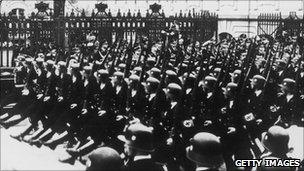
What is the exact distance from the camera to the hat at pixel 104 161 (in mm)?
3475

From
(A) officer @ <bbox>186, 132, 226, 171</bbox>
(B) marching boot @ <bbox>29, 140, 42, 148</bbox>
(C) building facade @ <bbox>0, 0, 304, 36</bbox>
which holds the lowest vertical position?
(B) marching boot @ <bbox>29, 140, 42, 148</bbox>

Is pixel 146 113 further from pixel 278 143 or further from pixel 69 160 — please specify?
pixel 278 143

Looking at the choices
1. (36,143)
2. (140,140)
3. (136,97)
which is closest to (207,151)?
(140,140)

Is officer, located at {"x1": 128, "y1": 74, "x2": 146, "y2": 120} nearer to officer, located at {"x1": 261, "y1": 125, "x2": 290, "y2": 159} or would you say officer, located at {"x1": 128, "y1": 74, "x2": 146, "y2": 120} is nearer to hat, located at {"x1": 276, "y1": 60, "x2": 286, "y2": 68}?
officer, located at {"x1": 261, "y1": 125, "x2": 290, "y2": 159}

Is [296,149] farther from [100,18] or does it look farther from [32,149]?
[100,18]

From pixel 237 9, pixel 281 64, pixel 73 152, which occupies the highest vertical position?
pixel 237 9

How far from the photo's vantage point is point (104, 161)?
348cm

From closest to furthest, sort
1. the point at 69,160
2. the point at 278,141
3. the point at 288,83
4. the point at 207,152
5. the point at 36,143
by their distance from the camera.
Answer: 1. the point at 207,152
2. the point at 278,141
3. the point at 69,160
4. the point at 36,143
5. the point at 288,83

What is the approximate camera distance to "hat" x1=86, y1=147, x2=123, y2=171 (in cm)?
347

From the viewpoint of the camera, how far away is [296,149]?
26.7 ft

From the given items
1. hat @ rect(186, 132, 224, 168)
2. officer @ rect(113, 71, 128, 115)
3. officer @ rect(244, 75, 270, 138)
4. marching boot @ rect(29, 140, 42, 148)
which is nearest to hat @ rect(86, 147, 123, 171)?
hat @ rect(186, 132, 224, 168)

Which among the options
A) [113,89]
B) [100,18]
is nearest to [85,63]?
[113,89]

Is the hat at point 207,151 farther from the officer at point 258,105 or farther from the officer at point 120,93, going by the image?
the officer at point 258,105

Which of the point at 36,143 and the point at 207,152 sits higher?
the point at 207,152
